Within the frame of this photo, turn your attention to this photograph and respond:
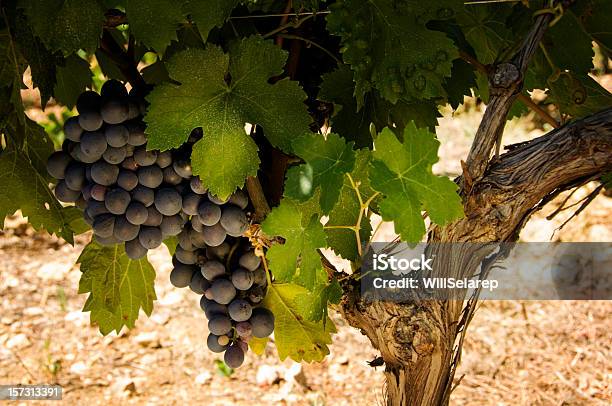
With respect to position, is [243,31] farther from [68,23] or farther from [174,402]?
[174,402]

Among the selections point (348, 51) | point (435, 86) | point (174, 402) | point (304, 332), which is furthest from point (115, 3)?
point (174, 402)

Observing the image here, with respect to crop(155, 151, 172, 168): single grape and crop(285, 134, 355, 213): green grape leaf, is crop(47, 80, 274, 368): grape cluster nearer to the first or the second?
crop(155, 151, 172, 168): single grape

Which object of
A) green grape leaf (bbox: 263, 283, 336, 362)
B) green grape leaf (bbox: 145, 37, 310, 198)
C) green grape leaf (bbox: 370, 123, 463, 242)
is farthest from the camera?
green grape leaf (bbox: 263, 283, 336, 362)

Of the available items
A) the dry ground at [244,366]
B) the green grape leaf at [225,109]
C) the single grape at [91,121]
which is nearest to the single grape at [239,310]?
the green grape leaf at [225,109]

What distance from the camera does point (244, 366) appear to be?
214cm

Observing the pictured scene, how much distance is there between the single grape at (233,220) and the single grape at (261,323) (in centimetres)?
15

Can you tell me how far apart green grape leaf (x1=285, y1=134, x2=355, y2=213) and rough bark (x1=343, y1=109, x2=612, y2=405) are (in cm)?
18

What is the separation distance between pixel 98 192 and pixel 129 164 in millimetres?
58

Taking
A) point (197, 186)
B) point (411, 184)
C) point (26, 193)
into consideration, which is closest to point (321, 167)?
point (411, 184)

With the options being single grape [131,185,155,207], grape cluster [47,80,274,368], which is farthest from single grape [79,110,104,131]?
single grape [131,185,155,207]

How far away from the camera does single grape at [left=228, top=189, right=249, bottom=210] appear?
103cm

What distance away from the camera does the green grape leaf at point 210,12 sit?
0.89 meters

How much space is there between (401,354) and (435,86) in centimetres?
38

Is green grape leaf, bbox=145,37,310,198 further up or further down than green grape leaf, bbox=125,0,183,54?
further down
